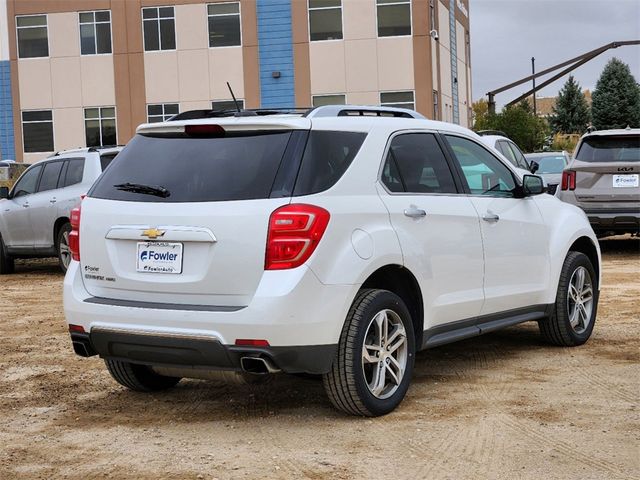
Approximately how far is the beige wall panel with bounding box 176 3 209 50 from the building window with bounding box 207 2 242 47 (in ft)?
1.12

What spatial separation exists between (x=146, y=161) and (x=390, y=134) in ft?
4.80

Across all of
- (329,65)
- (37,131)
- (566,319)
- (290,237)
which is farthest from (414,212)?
(37,131)

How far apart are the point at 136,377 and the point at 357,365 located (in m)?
1.65

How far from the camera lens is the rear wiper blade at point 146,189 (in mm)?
5750

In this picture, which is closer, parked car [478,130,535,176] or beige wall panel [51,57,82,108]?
parked car [478,130,535,176]

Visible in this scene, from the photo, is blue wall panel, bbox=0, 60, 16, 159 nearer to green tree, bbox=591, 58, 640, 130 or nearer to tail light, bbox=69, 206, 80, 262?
tail light, bbox=69, 206, 80, 262

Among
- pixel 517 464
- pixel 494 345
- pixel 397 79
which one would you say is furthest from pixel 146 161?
pixel 397 79

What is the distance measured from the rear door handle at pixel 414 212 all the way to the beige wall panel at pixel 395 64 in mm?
29951

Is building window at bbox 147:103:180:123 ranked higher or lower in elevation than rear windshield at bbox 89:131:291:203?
higher

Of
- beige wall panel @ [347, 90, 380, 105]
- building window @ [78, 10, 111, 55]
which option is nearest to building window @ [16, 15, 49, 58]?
building window @ [78, 10, 111, 55]

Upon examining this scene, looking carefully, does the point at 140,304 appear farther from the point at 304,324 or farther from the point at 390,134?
the point at 390,134

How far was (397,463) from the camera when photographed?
5.00 m

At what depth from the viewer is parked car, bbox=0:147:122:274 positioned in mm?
14578

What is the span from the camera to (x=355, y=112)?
6.47m
